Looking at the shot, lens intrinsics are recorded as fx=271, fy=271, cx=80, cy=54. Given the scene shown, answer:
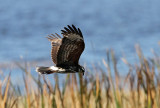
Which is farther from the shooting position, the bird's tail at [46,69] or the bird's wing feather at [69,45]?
the bird's wing feather at [69,45]

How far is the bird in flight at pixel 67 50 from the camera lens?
7.18 feet

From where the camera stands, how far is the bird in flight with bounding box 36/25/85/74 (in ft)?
7.18

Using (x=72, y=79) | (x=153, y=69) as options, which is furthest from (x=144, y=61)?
(x=72, y=79)

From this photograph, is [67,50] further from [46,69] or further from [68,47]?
[46,69]

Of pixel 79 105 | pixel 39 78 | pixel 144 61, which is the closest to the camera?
pixel 39 78

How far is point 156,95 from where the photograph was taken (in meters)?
3.51

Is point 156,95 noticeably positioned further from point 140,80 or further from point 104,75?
point 104,75

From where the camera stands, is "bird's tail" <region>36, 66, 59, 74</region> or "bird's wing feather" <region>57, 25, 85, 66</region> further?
"bird's wing feather" <region>57, 25, 85, 66</region>

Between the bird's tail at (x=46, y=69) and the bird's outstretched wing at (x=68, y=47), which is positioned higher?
the bird's outstretched wing at (x=68, y=47)

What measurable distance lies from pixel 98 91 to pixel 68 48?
1.01 metres

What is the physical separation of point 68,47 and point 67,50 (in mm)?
27

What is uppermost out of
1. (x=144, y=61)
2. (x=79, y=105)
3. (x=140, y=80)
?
(x=144, y=61)

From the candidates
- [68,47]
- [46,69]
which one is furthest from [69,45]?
[46,69]

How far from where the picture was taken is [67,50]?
223 cm
